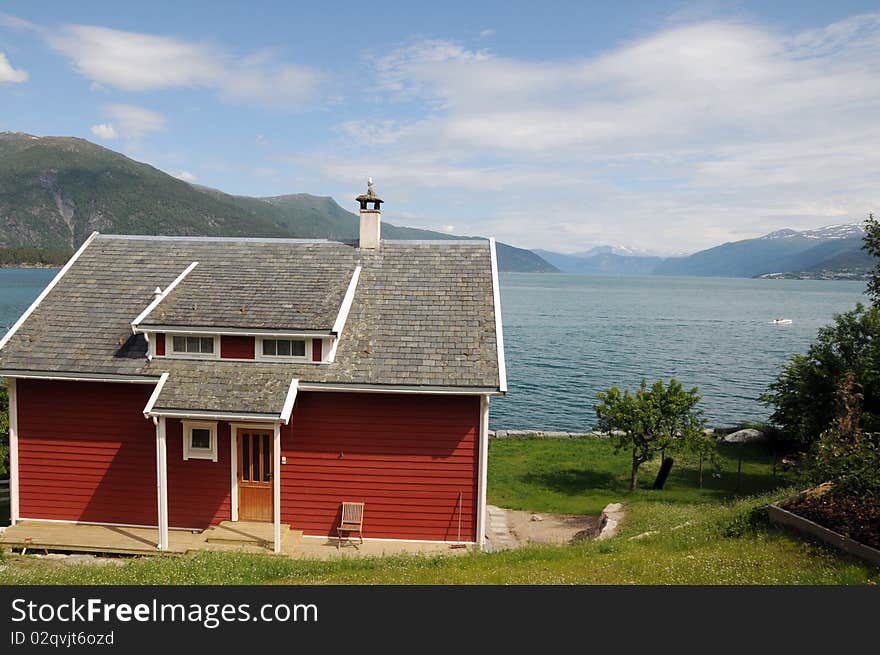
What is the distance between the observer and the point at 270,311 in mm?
15617

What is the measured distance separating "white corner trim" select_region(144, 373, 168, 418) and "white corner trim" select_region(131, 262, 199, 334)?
152 centimetres

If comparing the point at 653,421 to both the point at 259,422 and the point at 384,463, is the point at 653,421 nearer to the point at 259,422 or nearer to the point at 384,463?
the point at 384,463

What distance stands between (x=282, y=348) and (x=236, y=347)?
1182mm

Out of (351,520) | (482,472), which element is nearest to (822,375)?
(482,472)

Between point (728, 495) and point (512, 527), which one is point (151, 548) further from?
point (728, 495)

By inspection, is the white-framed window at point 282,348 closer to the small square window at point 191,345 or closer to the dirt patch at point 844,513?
the small square window at point 191,345

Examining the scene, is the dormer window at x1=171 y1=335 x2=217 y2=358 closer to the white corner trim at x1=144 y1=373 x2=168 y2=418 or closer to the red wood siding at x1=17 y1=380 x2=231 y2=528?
the white corner trim at x1=144 y1=373 x2=168 y2=418

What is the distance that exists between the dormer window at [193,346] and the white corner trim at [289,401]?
250 cm

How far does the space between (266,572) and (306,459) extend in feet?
14.6

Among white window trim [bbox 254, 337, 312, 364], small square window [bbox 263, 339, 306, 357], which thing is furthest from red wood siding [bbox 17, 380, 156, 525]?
small square window [bbox 263, 339, 306, 357]

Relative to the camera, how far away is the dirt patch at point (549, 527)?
1683cm

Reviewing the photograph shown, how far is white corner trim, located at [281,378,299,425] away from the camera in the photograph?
13630 mm

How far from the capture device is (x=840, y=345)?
83.5 feet
